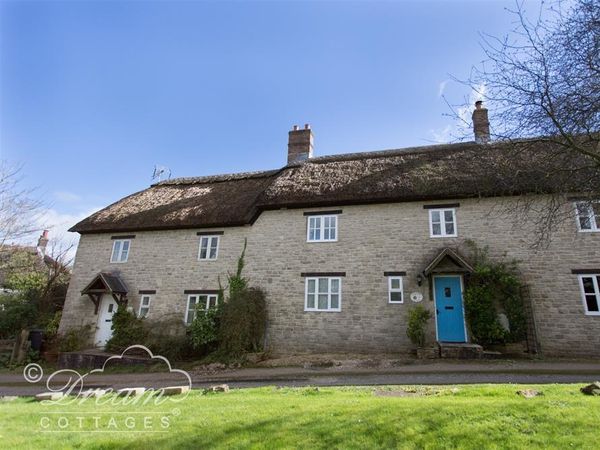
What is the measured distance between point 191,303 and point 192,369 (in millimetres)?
3785

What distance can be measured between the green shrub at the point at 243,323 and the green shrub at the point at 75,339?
717 centimetres

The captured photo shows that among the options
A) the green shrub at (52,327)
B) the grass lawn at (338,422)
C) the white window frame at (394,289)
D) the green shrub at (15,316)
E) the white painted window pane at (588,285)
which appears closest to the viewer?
the grass lawn at (338,422)

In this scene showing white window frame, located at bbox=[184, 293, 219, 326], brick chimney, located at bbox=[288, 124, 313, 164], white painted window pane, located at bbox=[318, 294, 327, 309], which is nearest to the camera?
white painted window pane, located at bbox=[318, 294, 327, 309]

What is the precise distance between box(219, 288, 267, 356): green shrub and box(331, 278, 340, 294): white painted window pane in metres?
2.92

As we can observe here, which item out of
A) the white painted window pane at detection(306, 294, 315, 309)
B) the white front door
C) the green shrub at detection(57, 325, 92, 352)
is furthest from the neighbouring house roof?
the green shrub at detection(57, 325, 92, 352)

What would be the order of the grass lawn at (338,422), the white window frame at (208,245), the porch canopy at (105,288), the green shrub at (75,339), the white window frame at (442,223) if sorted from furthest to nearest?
the white window frame at (208,245)
the porch canopy at (105,288)
the green shrub at (75,339)
the white window frame at (442,223)
the grass lawn at (338,422)

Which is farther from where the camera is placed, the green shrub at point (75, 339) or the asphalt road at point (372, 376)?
the green shrub at point (75, 339)

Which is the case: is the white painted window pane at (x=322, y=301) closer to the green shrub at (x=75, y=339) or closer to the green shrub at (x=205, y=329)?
the green shrub at (x=205, y=329)

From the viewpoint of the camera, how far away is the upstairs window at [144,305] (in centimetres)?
1630

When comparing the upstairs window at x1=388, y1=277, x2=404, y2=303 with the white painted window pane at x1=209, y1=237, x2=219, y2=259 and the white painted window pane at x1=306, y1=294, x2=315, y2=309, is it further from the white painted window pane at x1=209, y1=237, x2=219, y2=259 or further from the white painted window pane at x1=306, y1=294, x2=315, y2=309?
the white painted window pane at x1=209, y1=237, x2=219, y2=259

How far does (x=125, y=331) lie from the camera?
50.7 feet

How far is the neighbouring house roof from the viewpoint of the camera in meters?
13.9

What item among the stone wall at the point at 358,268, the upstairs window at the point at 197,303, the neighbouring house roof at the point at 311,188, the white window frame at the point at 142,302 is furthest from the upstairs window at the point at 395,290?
the white window frame at the point at 142,302

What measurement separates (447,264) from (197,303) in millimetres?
10418
